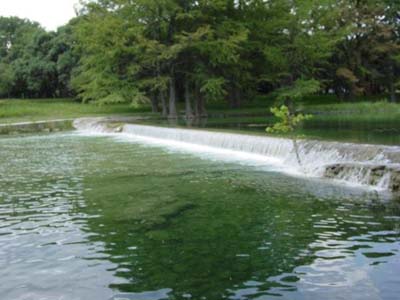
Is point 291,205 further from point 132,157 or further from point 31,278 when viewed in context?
point 132,157

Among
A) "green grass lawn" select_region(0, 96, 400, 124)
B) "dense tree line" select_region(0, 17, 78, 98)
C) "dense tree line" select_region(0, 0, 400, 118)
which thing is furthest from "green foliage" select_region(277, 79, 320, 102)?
"dense tree line" select_region(0, 17, 78, 98)

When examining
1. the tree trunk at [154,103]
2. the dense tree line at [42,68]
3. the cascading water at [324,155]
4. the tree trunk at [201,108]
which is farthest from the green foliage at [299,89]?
the dense tree line at [42,68]

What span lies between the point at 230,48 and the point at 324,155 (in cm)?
2712

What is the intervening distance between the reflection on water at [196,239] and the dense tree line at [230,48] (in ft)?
95.3

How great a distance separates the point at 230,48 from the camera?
133ft

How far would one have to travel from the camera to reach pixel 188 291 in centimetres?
564

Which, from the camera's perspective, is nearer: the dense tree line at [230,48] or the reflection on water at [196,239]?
the reflection on water at [196,239]

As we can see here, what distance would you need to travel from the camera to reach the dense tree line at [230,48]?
41719mm

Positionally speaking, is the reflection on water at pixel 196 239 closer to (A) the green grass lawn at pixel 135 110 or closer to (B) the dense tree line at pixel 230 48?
(B) the dense tree line at pixel 230 48

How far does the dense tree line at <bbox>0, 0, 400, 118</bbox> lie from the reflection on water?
29.1m

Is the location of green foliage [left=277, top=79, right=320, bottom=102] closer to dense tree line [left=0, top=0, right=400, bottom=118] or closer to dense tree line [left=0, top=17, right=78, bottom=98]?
dense tree line [left=0, top=0, right=400, bottom=118]

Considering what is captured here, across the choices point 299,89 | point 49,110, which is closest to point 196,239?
point 299,89

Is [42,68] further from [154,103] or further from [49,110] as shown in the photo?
[154,103]

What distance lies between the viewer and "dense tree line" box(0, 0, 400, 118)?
41719 mm
